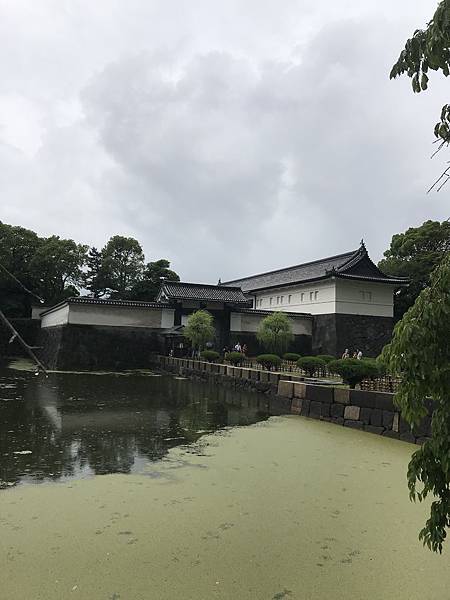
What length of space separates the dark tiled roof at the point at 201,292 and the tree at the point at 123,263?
1580cm

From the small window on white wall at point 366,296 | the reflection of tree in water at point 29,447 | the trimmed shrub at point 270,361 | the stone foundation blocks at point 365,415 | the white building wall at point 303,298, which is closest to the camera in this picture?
the reflection of tree in water at point 29,447

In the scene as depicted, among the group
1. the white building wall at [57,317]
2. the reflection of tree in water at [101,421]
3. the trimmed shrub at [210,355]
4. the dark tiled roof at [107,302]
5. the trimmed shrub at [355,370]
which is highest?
the dark tiled roof at [107,302]

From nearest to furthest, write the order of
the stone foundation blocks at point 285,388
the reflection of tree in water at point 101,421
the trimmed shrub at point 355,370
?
the reflection of tree in water at point 101,421
the trimmed shrub at point 355,370
the stone foundation blocks at point 285,388

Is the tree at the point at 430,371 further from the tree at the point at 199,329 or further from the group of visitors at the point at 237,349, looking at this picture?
the group of visitors at the point at 237,349

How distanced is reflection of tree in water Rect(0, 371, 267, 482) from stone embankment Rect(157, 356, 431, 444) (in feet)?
2.25

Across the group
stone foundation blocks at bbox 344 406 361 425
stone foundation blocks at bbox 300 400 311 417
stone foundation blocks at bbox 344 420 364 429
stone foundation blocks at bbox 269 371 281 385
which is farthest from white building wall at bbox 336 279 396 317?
stone foundation blocks at bbox 344 420 364 429

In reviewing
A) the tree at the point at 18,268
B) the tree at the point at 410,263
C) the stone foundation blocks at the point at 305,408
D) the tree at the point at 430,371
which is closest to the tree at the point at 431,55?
the tree at the point at 430,371

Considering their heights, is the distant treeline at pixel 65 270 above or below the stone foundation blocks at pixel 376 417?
above

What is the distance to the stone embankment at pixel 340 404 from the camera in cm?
930

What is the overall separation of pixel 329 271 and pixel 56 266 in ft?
71.5

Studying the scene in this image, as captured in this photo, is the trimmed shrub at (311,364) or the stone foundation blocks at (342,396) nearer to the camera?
the stone foundation blocks at (342,396)

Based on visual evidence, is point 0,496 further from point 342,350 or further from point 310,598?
point 342,350

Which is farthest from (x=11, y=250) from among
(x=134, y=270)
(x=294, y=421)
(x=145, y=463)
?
(x=145, y=463)

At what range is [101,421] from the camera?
32.5 ft
